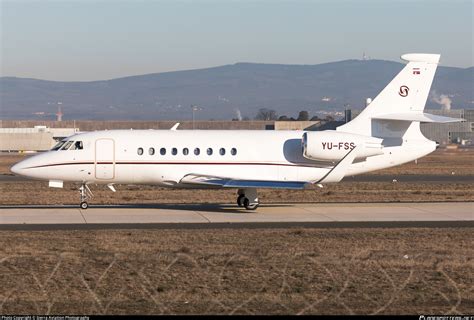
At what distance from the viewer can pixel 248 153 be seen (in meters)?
31.4

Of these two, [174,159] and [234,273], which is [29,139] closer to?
[174,159]

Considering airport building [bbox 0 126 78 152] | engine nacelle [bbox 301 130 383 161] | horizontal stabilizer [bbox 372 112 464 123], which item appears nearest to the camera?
engine nacelle [bbox 301 130 383 161]

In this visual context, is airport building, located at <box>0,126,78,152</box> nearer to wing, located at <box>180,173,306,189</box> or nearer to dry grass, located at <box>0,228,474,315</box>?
wing, located at <box>180,173,306,189</box>

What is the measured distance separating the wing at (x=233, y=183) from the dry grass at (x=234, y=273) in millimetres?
6034

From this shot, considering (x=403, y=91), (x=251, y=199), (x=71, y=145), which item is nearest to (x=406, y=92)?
(x=403, y=91)

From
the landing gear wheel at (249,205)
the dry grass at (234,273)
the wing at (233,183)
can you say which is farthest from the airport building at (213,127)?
the dry grass at (234,273)

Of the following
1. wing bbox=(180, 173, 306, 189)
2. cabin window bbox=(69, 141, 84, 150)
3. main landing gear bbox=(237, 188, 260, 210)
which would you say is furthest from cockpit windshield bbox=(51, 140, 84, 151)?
main landing gear bbox=(237, 188, 260, 210)

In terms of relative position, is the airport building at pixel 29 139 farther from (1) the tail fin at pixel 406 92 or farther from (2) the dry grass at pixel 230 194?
(1) the tail fin at pixel 406 92

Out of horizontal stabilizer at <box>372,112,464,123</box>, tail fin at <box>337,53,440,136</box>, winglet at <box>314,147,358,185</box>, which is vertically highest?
tail fin at <box>337,53,440,136</box>

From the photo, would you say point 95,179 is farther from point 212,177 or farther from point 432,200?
point 432,200

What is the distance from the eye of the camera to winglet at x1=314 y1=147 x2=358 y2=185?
3039cm

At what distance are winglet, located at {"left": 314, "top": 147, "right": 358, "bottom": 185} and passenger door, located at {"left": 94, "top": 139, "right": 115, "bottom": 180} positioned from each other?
7.41 meters

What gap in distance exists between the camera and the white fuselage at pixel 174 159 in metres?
30.8

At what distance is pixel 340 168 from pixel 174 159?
5780 millimetres
